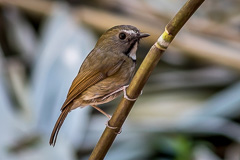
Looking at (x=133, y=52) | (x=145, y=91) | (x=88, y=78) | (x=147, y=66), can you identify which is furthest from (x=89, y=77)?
(x=145, y=91)

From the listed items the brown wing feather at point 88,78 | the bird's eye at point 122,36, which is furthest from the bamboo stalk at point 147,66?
the brown wing feather at point 88,78

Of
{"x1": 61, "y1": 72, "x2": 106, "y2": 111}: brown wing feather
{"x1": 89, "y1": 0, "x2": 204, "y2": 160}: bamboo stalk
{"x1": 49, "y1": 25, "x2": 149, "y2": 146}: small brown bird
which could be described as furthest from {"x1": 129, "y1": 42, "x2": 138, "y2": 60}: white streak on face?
{"x1": 89, "y1": 0, "x2": 204, "y2": 160}: bamboo stalk

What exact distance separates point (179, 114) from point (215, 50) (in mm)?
561

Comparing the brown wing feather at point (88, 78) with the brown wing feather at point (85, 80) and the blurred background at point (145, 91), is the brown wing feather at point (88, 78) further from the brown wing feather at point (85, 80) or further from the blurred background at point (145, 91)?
the blurred background at point (145, 91)

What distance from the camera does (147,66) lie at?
1.10m

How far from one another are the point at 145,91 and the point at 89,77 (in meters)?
2.45

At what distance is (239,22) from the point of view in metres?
3.96

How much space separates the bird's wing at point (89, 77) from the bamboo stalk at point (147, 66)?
1.52 feet

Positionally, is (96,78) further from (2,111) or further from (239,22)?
(239,22)

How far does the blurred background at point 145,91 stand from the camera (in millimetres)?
3498

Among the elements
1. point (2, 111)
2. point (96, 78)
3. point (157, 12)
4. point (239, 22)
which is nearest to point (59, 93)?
point (2, 111)

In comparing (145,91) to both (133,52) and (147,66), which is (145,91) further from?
(147,66)

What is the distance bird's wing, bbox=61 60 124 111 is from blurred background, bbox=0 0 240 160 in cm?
160

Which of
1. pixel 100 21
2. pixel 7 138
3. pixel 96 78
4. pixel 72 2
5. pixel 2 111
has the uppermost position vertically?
pixel 72 2
